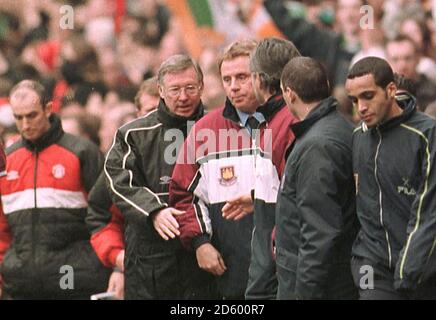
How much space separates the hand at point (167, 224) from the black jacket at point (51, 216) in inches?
54.4

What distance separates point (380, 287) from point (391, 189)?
536 mm

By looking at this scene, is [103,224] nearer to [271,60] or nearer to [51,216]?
[51,216]

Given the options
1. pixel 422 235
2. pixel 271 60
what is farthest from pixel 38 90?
pixel 422 235

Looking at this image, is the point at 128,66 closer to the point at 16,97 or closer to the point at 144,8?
the point at 144,8

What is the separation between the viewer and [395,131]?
348 inches

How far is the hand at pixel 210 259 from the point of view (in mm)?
9953

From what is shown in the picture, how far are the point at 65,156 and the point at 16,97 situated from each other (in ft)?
1.79

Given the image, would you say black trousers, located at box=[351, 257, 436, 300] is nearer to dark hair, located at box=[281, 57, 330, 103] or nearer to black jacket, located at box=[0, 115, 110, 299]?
dark hair, located at box=[281, 57, 330, 103]

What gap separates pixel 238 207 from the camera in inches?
385

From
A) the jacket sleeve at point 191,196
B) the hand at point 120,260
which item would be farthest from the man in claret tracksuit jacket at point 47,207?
the jacket sleeve at point 191,196

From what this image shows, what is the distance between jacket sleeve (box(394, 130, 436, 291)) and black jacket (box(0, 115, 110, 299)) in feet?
10.7

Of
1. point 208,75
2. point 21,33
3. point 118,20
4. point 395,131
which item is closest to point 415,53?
point 208,75

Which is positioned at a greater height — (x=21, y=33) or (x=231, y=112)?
(x=21, y=33)
